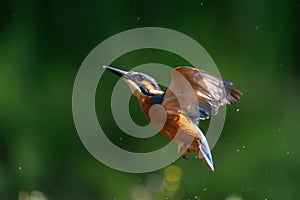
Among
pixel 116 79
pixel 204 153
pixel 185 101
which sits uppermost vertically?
pixel 185 101

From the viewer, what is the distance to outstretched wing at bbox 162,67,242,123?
2453mm

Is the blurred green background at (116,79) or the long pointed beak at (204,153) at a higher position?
the long pointed beak at (204,153)

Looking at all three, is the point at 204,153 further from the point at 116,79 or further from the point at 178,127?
the point at 116,79

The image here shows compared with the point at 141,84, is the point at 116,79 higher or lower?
lower

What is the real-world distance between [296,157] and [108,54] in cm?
104

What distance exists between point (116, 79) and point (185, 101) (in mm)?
1974

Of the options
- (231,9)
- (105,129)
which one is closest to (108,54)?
(105,129)

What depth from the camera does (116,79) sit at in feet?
14.9

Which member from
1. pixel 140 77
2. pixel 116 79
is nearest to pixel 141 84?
pixel 140 77

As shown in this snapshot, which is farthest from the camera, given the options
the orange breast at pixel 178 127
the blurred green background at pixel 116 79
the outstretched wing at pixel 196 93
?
the blurred green background at pixel 116 79

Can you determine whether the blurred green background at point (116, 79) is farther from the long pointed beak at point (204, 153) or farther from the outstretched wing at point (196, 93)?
the outstretched wing at point (196, 93)

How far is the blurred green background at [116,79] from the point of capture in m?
4.45

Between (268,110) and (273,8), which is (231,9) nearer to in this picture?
(273,8)

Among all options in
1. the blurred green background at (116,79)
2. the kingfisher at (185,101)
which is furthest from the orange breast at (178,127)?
the blurred green background at (116,79)
